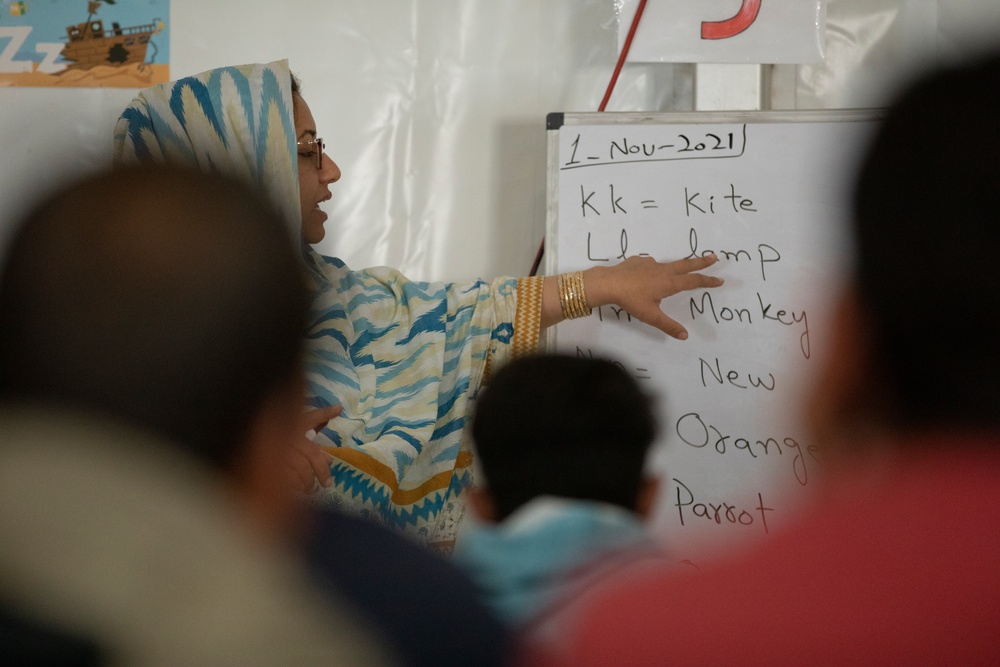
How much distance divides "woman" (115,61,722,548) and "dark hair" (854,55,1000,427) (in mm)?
1006

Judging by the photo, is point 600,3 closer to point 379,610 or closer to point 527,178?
point 527,178

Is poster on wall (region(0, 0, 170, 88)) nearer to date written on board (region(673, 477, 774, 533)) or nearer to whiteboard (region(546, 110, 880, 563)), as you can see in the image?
whiteboard (region(546, 110, 880, 563))

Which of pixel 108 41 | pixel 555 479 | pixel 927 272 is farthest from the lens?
pixel 108 41

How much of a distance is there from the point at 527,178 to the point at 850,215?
5.24ft

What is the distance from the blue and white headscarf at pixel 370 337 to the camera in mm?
1481

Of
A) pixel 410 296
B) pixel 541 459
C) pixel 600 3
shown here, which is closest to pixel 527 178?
pixel 600 3

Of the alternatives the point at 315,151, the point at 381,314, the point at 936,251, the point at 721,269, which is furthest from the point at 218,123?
the point at 936,251

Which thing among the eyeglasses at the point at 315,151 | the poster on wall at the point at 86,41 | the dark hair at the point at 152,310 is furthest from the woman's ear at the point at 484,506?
the poster on wall at the point at 86,41

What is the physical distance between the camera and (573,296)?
1.63 m

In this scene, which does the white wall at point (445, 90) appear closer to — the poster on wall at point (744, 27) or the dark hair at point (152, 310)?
the poster on wall at point (744, 27)

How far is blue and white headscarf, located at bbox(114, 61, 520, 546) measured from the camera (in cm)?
148

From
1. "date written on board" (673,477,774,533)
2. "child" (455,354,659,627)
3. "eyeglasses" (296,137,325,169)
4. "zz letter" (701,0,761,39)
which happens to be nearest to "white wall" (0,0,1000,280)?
"zz letter" (701,0,761,39)

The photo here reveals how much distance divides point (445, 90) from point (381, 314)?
72 centimetres

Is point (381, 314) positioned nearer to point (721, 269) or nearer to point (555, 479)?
point (721, 269)
